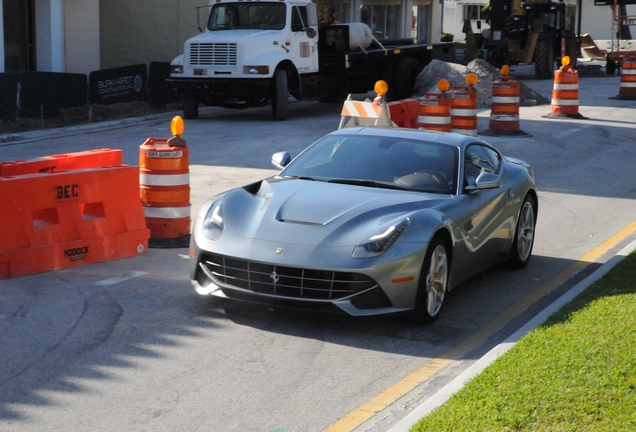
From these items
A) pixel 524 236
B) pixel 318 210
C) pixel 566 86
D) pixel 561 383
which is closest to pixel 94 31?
pixel 566 86

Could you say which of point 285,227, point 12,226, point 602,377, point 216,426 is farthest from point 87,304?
point 602,377

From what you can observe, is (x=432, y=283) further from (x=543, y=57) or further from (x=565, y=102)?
(x=543, y=57)

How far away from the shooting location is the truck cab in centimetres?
2180

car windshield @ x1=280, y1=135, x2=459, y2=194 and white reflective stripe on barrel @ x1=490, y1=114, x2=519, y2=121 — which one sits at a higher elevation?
car windshield @ x1=280, y1=135, x2=459, y2=194

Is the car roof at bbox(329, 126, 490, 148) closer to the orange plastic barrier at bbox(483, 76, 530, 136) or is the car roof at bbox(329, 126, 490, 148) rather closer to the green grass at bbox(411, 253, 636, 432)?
the green grass at bbox(411, 253, 636, 432)

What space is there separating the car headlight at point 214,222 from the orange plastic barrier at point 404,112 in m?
8.88

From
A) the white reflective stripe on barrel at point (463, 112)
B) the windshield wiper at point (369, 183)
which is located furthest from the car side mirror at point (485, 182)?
the white reflective stripe on barrel at point (463, 112)

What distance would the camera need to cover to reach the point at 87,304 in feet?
24.3

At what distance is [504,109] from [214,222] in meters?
12.9

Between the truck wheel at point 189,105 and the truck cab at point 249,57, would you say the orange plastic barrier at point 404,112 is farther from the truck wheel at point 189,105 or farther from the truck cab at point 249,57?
the truck wheel at point 189,105

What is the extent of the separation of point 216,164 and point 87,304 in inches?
323

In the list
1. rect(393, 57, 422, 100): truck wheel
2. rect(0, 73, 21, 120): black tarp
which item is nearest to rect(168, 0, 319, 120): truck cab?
rect(0, 73, 21, 120): black tarp

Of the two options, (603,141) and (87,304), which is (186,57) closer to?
(603,141)

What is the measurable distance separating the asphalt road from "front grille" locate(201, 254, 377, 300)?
304 mm
